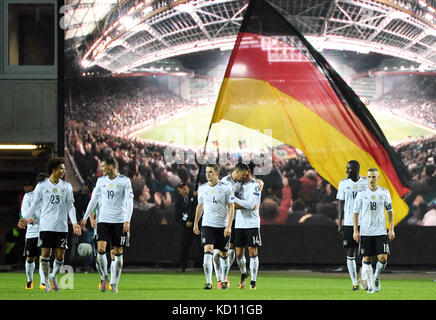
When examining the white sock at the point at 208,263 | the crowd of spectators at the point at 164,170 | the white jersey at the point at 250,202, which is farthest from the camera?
the crowd of spectators at the point at 164,170

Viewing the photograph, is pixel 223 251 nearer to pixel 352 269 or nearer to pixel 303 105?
pixel 352 269

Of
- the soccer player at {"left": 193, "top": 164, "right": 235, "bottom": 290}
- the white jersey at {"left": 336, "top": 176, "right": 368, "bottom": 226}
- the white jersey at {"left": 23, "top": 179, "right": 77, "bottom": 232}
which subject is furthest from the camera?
the white jersey at {"left": 336, "top": 176, "right": 368, "bottom": 226}

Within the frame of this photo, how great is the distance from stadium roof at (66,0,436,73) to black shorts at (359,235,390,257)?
893 cm

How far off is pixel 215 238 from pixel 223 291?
3.21 feet

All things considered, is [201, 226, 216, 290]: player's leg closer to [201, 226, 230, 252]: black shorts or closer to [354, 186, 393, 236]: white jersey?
[201, 226, 230, 252]: black shorts

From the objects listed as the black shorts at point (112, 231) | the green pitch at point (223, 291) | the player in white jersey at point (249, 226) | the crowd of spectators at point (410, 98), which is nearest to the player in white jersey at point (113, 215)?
the black shorts at point (112, 231)

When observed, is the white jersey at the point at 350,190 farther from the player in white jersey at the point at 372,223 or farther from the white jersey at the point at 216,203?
the white jersey at the point at 216,203

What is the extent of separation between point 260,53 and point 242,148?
6.02 meters

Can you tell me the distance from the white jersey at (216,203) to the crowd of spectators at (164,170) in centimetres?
719

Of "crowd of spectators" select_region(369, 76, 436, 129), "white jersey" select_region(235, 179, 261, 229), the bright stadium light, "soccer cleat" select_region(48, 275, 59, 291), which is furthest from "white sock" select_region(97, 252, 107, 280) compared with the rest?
the bright stadium light

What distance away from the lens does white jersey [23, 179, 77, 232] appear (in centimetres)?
1620

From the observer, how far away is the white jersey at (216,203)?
16.8 m

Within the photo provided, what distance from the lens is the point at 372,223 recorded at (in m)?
16.3

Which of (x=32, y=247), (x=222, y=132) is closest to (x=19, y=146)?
(x=222, y=132)
